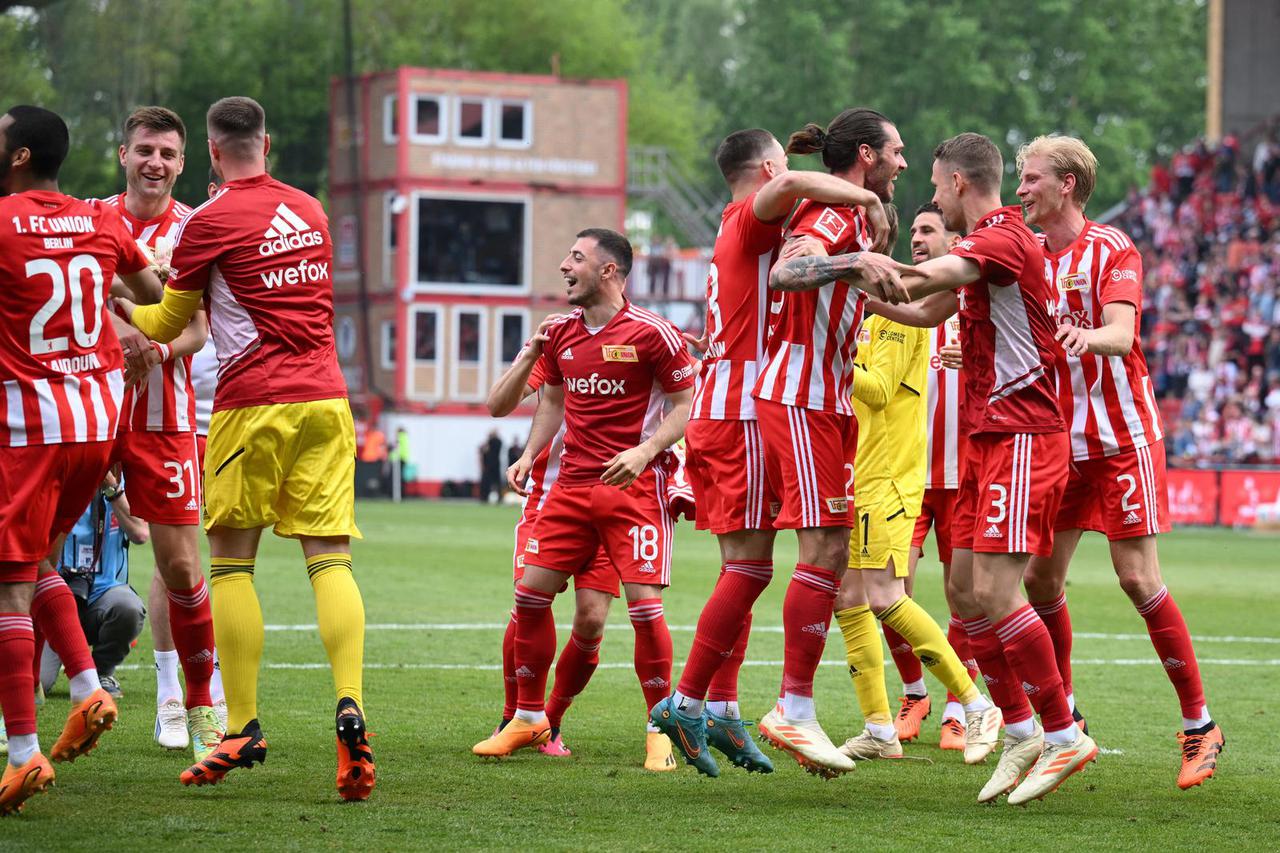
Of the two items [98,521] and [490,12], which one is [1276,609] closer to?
[98,521]

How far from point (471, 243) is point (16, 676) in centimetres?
4557

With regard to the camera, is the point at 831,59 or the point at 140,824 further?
the point at 831,59

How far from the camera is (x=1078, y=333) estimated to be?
6.65 meters

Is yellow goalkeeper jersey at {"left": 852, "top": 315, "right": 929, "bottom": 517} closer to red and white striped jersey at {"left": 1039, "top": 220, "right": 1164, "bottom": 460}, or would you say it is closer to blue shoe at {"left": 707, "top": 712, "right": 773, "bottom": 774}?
red and white striped jersey at {"left": 1039, "top": 220, "right": 1164, "bottom": 460}

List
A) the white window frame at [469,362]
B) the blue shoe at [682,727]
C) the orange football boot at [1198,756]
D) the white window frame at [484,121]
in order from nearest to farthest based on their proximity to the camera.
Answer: the blue shoe at [682,727]
the orange football boot at [1198,756]
the white window frame at [469,362]
the white window frame at [484,121]

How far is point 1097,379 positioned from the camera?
25.2 feet

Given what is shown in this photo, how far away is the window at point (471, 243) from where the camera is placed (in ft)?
166

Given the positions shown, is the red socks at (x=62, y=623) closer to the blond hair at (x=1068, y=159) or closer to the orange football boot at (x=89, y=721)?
the orange football boot at (x=89, y=721)

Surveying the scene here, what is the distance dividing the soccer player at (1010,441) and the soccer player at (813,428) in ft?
1.17

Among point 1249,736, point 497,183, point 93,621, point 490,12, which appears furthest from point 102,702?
point 490,12

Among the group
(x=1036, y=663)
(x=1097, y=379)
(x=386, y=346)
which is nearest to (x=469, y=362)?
(x=386, y=346)

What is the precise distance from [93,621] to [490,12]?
5737cm

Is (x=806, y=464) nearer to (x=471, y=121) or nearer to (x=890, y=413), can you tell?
(x=890, y=413)

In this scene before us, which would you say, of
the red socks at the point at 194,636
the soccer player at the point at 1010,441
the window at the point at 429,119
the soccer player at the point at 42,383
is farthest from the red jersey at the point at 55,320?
the window at the point at 429,119
